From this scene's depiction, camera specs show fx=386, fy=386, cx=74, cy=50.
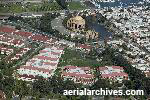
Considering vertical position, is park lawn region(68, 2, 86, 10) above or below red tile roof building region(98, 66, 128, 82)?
above

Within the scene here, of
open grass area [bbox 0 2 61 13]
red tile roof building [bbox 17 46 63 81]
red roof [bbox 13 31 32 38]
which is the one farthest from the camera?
open grass area [bbox 0 2 61 13]

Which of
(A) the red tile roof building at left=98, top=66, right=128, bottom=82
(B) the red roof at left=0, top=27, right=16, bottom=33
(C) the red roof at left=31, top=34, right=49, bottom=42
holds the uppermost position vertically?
(B) the red roof at left=0, top=27, right=16, bottom=33

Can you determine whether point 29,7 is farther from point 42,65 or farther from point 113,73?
point 113,73

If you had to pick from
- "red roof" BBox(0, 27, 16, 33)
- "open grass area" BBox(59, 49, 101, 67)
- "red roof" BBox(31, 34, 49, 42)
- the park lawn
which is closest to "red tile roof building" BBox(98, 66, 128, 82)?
"open grass area" BBox(59, 49, 101, 67)

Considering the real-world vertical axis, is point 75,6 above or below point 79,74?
above

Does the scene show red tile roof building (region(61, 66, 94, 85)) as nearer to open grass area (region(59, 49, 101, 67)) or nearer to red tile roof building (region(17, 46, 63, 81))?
red tile roof building (region(17, 46, 63, 81))

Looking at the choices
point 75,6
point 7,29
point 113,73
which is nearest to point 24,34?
point 7,29

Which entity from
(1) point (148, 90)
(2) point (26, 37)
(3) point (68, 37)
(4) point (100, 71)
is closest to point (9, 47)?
(2) point (26, 37)

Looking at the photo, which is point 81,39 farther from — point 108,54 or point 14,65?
point 14,65

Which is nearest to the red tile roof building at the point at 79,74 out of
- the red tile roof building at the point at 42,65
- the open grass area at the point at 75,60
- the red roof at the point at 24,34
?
the red tile roof building at the point at 42,65

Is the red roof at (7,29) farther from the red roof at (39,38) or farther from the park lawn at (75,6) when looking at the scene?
the park lawn at (75,6)
